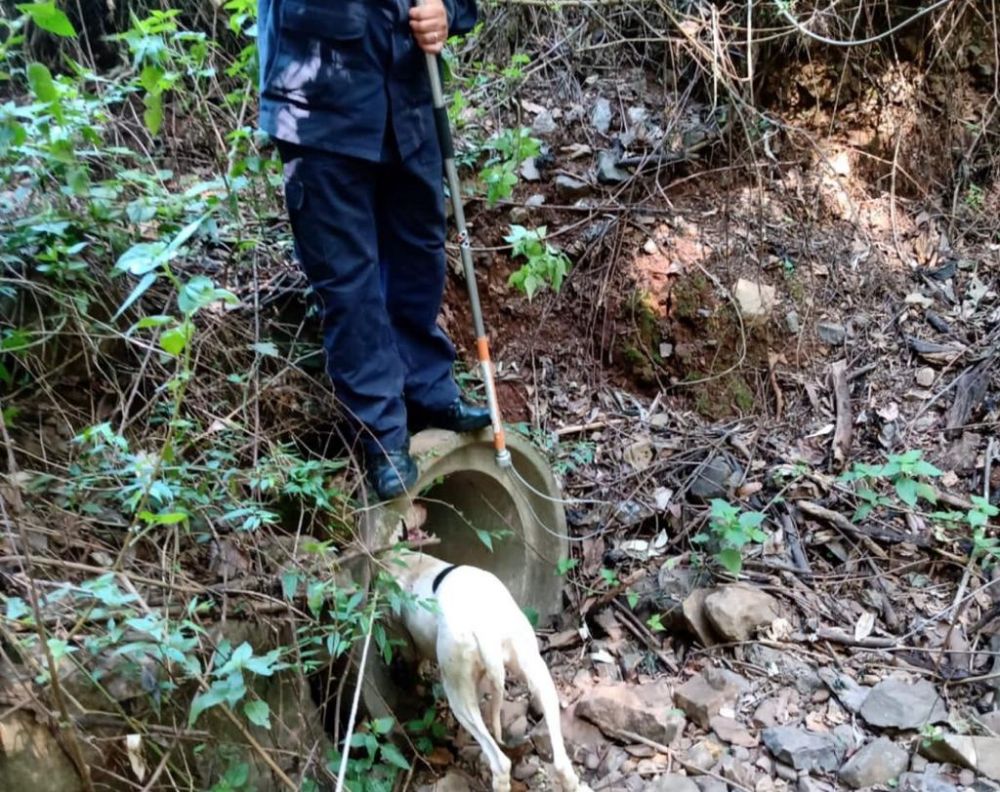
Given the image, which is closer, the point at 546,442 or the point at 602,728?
the point at 602,728

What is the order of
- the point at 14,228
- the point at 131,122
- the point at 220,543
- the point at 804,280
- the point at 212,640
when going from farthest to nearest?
1. the point at 804,280
2. the point at 131,122
3. the point at 14,228
4. the point at 220,543
5. the point at 212,640

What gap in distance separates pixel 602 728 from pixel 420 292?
5.37 ft

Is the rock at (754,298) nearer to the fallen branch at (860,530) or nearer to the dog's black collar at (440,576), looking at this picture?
the fallen branch at (860,530)

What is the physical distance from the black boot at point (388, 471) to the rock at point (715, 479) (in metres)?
1.48

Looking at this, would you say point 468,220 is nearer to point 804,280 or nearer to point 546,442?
point 546,442

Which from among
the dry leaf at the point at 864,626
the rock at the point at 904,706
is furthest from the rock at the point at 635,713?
the dry leaf at the point at 864,626

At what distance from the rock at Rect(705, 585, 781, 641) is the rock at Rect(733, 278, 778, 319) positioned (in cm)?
147

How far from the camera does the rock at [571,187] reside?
4453 mm

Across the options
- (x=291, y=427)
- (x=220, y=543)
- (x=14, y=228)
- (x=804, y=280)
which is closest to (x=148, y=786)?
(x=220, y=543)

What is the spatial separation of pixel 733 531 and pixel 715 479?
497 millimetres

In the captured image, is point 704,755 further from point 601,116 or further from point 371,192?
point 601,116

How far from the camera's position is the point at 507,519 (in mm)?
3562

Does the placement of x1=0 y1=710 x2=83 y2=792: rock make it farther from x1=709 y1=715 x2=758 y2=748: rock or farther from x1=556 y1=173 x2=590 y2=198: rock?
x1=556 y1=173 x2=590 y2=198: rock

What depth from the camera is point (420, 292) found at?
299cm
